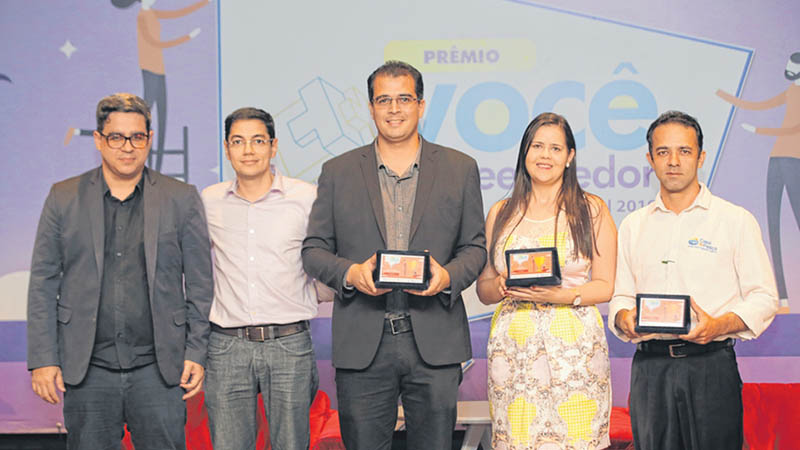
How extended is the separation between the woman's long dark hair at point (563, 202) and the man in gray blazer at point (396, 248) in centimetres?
15

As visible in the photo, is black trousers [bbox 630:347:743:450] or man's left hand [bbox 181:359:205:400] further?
man's left hand [bbox 181:359:205:400]

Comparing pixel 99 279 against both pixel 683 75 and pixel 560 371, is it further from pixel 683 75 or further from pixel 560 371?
pixel 683 75

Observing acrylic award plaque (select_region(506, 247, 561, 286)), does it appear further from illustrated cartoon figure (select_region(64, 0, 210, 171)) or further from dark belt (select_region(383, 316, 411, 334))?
illustrated cartoon figure (select_region(64, 0, 210, 171))

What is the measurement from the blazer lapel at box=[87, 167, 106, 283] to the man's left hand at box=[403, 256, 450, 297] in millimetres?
1160

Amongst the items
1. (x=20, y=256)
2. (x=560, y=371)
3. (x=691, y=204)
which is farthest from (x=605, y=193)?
(x=20, y=256)

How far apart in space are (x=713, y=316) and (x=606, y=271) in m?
0.44

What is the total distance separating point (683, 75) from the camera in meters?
4.38

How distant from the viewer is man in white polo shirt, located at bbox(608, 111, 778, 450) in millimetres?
2570

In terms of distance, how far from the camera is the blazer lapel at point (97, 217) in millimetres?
2590

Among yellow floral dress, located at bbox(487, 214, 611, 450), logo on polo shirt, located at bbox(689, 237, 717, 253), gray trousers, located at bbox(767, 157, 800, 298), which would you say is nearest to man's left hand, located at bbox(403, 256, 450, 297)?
yellow floral dress, located at bbox(487, 214, 611, 450)

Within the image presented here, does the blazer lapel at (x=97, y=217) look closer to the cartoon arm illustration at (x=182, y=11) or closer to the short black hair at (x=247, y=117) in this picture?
the short black hair at (x=247, y=117)

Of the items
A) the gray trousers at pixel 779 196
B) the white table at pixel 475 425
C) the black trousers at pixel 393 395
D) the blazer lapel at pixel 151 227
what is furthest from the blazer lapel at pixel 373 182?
the gray trousers at pixel 779 196

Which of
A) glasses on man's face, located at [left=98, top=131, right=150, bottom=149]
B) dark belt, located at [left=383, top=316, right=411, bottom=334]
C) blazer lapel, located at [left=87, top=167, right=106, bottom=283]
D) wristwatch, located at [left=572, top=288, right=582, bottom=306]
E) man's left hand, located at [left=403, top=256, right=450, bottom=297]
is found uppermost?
glasses on man's face, located at [left=98, top=131, right=150, bottom=149]

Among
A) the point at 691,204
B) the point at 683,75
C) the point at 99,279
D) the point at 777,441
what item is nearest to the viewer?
the point at 99,279
